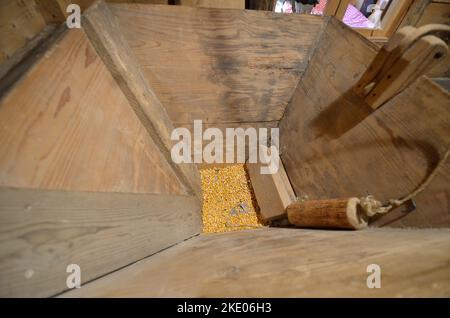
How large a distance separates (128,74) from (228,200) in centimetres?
122

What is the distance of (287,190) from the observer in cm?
182

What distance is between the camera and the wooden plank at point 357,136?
0.96 meters

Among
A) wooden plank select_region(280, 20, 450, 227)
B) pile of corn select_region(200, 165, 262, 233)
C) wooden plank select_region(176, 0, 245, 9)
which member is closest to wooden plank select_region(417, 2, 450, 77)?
wooden plank select_region(280, 20, 450, 227)

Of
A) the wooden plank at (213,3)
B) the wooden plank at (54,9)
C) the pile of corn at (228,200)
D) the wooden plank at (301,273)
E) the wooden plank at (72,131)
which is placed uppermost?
the wooden plank at (213,3)

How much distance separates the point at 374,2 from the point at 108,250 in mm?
4234

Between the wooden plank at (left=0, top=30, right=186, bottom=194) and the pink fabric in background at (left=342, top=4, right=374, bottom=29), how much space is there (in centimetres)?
339

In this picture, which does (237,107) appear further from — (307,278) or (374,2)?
(374,2)

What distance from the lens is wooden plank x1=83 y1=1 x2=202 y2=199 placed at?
103 cm

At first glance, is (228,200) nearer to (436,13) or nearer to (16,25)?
(16,25)

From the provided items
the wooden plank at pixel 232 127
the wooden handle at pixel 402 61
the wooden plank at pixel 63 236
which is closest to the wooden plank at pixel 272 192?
the wooden plank at pixel 232 127

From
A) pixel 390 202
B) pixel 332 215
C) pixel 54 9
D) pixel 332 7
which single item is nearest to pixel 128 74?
pixel 54 9

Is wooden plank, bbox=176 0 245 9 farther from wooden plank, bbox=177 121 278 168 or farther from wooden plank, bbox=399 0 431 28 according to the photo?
wooden plank, bbox=399 0 431 28

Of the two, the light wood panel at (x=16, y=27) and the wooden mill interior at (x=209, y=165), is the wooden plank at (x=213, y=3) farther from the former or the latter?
the light wood panel at (x=16, y=27)

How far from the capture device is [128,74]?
45.3 inches
